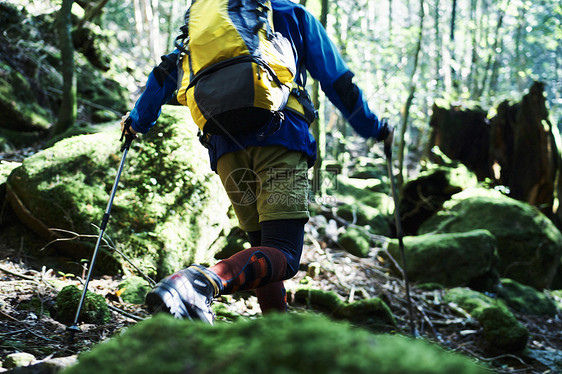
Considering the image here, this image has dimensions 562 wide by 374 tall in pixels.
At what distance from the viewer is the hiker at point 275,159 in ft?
6.60

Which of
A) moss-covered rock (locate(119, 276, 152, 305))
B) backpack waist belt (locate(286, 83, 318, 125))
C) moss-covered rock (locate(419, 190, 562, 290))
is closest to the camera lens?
backpack waist belt (locate(286, 83, 318, 125))

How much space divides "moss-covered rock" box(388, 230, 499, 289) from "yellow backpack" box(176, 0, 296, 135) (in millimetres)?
4660

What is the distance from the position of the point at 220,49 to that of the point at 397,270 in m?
4.98

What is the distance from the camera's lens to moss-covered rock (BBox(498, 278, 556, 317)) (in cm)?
594

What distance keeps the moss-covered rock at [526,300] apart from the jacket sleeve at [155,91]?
18.9 ft

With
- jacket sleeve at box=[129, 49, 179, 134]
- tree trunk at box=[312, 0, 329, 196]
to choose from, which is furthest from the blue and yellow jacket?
tree trunk at box=[312, 0, 329, 196]

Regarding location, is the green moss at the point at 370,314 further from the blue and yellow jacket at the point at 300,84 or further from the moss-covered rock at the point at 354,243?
the moss-covered rock at the point at 354,243

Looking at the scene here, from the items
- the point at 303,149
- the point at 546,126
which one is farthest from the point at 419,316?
the point at 546,126

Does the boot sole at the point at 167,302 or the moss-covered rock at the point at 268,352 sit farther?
the boot sole at the point at 167,302

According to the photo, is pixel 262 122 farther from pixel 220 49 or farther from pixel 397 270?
pixel 397 270

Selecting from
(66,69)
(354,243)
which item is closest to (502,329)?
(354,243)

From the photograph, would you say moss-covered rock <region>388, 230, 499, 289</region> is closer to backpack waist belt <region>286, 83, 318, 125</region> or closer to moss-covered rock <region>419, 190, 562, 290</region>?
moss-covered rock <region>419, 190, 562, 290</region>

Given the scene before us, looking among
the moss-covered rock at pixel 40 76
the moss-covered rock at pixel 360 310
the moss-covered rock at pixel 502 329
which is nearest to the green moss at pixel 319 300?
the moss-covered rock at pixel 360 310

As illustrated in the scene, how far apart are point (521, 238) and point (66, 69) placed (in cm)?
846
